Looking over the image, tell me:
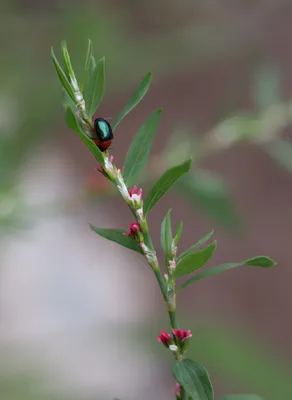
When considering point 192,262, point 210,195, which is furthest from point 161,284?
point 210,195

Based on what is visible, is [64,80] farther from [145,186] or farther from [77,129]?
[145,186]

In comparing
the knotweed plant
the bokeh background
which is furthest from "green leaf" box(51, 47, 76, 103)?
the bokeh background

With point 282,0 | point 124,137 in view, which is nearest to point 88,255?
point 124,137

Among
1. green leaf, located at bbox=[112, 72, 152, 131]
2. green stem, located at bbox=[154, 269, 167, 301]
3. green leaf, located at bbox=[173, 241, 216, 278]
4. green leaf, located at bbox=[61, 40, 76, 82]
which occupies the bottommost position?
green stem, located at bbox=[154, 269, 167, 301]

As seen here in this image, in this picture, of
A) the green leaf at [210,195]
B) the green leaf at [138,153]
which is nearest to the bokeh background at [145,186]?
the green leaf at [210,195]

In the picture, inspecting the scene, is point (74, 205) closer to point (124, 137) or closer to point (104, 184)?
point (104, 184)

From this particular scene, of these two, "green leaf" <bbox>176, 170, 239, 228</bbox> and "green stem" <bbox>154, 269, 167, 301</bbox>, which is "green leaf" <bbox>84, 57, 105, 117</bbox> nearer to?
"green stem" <bbox>154, 269, 167, 301</bbox>
